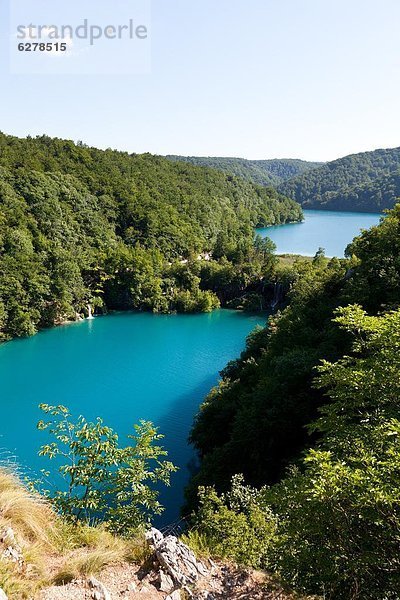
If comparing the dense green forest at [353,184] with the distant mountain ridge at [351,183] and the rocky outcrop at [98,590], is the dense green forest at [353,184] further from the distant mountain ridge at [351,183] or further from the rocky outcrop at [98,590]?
the rocky outcrop at [98,590]

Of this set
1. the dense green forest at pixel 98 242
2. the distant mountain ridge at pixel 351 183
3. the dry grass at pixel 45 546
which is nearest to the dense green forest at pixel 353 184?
the distant mountain ridge at pixel 351 183

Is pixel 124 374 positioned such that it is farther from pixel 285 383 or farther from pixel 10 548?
pixel 10 548

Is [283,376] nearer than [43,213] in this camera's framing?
Yes

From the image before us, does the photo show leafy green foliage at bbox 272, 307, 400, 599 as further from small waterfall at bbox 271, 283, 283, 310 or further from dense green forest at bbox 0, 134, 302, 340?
small waterfall at bbox 271, 283, 283, 310

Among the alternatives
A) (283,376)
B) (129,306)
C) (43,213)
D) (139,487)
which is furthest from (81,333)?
(139,487)

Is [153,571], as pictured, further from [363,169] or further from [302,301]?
[363,169]

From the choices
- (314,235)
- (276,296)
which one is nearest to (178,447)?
(276,296)

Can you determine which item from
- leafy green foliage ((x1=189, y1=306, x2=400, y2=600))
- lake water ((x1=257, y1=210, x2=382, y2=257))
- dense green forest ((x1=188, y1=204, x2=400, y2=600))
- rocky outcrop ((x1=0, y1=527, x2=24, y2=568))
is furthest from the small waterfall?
rocky outcrop ((x1=0, y1=527, x2=24, y2=568))
